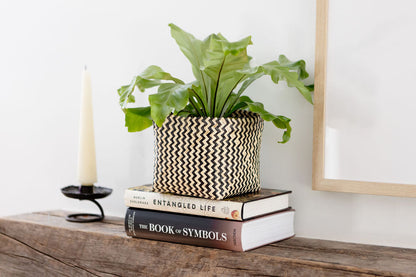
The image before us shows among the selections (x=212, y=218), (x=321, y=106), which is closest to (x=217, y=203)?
(x=212, y=218)

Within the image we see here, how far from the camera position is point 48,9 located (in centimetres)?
130

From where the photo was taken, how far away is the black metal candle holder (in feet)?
3.54

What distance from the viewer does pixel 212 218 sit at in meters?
0.84

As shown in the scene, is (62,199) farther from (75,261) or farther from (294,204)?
(294,204)

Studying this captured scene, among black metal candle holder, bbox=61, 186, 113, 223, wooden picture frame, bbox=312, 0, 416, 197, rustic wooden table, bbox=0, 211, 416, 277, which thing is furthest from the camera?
black metal candle holder, bbox=61, 186, 113, 223

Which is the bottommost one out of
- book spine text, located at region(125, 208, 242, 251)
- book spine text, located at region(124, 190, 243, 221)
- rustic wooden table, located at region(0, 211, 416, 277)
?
rustic wooden table, located at region(0, 211, 416, 277)

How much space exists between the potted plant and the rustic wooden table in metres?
0.11

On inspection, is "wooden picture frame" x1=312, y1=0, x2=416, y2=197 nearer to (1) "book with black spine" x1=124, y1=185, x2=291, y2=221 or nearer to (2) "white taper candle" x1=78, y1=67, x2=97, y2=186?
(1) "book with black spine" x1=124, y1=185, x2=291, y2=221

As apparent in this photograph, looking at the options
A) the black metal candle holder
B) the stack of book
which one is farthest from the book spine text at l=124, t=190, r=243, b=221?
the black metal candle holder

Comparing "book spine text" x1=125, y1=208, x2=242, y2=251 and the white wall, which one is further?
the white wall

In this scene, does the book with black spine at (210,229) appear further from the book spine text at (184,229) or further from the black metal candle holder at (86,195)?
the black metal candle holder at (86,195)

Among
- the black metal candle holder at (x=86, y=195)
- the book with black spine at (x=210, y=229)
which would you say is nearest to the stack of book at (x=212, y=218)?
the book with black spine at (x=210, y=229)

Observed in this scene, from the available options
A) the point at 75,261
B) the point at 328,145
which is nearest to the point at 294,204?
the point at 328,145

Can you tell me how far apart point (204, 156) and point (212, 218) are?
0.11 m
